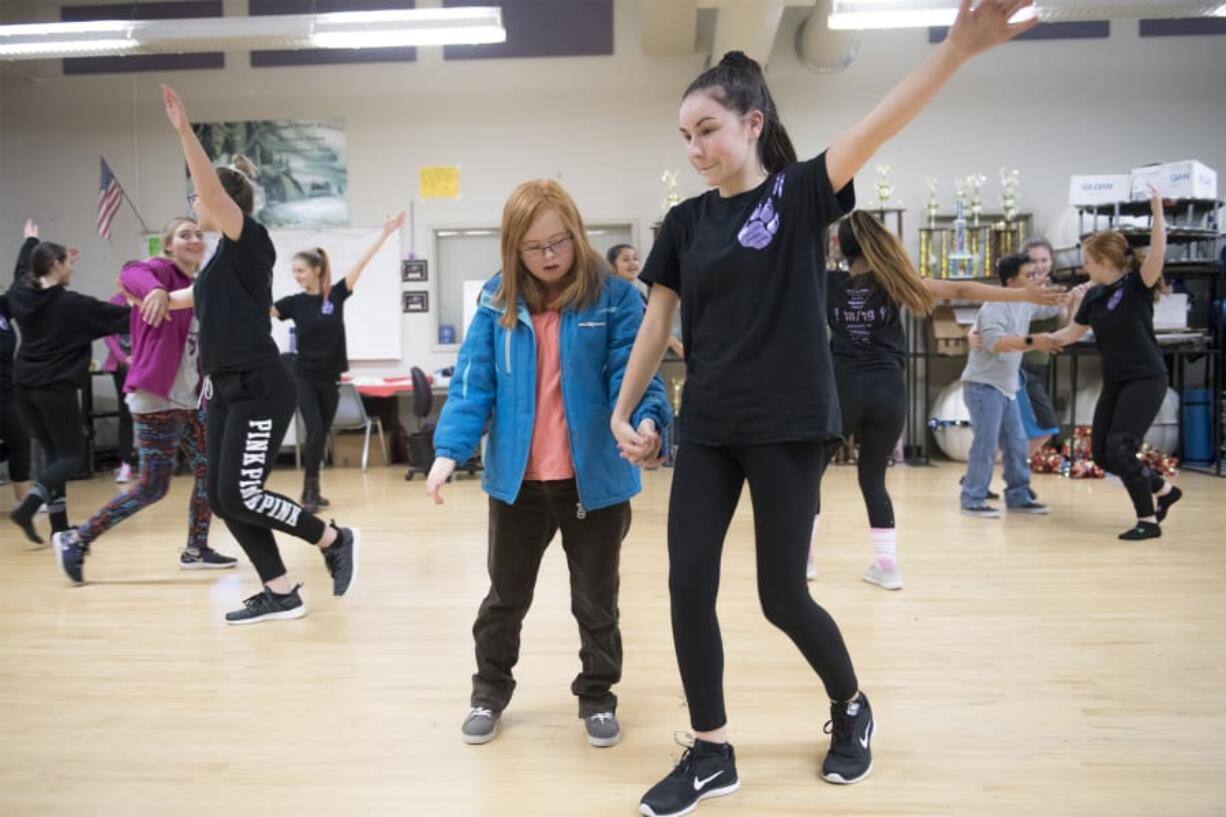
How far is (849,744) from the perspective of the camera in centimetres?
184

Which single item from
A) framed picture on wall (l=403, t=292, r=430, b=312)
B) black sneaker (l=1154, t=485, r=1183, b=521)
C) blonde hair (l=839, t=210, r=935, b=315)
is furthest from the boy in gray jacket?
framed picture on wall (l=403, t=292, r=430, b=312)

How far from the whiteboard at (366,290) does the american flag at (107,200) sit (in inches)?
54.9

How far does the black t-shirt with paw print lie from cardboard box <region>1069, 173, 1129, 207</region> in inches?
246

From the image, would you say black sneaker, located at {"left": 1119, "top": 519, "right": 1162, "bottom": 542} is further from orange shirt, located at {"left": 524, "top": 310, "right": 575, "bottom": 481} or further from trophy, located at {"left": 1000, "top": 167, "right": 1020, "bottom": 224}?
trophy, located at {"left": 1000, "top": 167, "right": 1020, "bottom": 224}

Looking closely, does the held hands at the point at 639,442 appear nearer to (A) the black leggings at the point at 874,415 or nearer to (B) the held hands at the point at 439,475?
(B) the held hands at the point at 439,475

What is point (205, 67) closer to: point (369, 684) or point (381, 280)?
point (381, 280)

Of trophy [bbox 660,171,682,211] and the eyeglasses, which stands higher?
trophy [bbox 660,171,682,211]

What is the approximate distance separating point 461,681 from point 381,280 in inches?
256

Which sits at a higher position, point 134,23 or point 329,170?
point 134,23

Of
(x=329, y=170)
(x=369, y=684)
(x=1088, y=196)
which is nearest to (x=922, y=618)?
(x=369, y=684)

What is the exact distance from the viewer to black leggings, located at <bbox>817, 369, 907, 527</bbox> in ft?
10.6

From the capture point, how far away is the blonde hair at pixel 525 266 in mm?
1933

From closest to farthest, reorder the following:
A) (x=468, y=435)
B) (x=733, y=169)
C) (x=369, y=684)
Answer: (x=733, y=169) → (x=468, y=435) → (x=369, y=684)

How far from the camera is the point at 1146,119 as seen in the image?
7.97 metres
